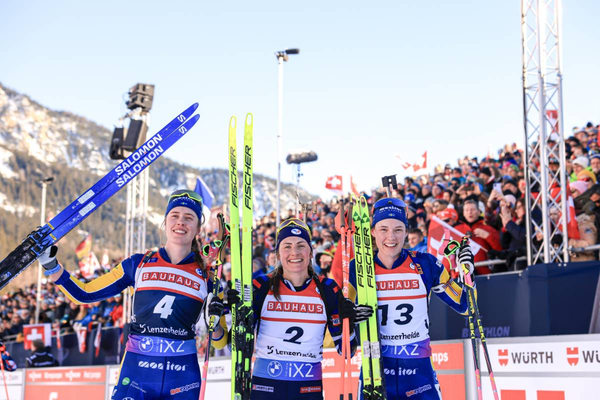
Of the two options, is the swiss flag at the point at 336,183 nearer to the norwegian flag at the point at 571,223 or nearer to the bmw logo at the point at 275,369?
the norwegian flag at the point at 571,223

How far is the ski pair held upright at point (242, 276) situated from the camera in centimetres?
476

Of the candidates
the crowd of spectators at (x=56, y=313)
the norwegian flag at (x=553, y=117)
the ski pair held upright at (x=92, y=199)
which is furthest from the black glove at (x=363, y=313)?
the crowd of spectators at (x=56, y=313)

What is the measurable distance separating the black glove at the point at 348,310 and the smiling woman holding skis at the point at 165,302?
0.87m

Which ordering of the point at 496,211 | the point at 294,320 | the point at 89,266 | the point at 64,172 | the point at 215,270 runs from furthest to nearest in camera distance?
1. the point at 64,172
2. the point at 89,266
3. the point at 496,211
4. the point at 215,270
5. the point at 294,320

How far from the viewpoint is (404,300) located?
16.8ft

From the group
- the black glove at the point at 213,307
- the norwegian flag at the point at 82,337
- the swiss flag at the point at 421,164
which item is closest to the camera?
the black glove at the point at 213,307

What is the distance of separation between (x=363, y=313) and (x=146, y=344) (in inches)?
60.9

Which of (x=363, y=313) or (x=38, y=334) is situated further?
(x=38, y=334)

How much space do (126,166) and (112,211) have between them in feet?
405

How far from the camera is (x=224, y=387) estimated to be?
925cm

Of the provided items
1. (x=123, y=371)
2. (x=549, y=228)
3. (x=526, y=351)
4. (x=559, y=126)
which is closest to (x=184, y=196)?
(x=123, y=371)

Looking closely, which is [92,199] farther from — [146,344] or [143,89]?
[143,89]

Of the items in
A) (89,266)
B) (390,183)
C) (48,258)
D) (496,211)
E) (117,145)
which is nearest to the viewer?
(48,258)

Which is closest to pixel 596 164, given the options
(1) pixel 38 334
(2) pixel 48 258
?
(2) pixel 48 258
